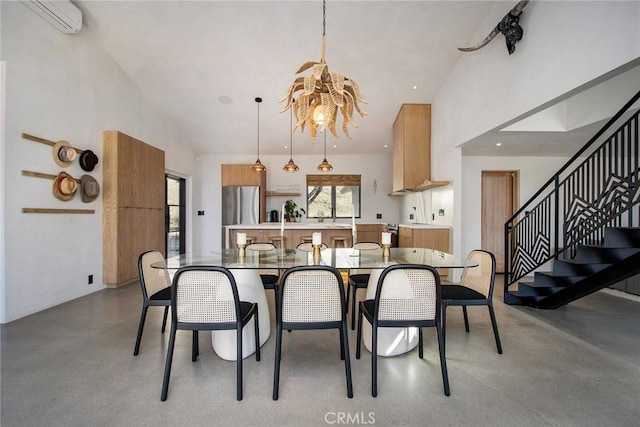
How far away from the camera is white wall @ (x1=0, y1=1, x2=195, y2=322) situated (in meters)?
2.90

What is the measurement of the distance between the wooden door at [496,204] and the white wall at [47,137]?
19.8 feet

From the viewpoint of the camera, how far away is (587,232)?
271 centimetres

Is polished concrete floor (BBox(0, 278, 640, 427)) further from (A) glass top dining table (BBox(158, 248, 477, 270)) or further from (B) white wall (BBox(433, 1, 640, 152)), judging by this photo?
(B) white wall (BBox(433, 1, 640, 152))

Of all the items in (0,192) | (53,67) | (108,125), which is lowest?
(0,192)

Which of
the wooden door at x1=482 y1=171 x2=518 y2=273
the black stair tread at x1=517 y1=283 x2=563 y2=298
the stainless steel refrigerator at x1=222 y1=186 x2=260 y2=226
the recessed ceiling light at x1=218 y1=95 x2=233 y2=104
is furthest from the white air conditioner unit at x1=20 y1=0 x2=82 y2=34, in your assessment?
the wooden door at x1=482 y1=171 x2=518 y2=273

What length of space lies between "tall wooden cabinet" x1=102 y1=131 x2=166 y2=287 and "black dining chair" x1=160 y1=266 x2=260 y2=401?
307 centimetres

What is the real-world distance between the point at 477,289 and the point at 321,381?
1466 millimetres

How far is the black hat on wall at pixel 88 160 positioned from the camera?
3.70 metres

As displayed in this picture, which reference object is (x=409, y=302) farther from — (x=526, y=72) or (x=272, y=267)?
(x=526, y=72)

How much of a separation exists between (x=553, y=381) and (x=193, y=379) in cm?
231

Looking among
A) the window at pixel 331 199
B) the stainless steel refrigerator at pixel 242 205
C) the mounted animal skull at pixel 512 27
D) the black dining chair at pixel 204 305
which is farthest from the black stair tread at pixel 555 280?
the stainless steel refrigerator at pixel 242 205

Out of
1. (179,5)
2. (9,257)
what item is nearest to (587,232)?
(179,5)

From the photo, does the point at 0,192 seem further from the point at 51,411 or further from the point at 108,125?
the point at 51,411

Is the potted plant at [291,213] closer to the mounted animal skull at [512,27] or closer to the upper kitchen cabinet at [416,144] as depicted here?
the upper kitchen cabinet at [416,144]
